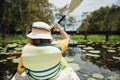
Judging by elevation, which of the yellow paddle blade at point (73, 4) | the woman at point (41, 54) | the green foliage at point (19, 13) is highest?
the green foliage at point (19, 13)

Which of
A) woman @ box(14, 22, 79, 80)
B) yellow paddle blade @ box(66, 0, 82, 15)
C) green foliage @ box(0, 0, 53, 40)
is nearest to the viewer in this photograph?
woman @ box(14, 22, 79, 80)

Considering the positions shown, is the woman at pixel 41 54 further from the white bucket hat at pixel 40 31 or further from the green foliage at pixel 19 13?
the green foliage at pixel 19 13

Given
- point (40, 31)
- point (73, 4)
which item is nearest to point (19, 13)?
point (73, 4)

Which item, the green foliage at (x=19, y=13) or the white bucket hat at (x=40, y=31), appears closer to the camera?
the white bucket hat at (x=40, y=31)

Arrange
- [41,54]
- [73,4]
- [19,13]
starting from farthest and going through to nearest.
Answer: [19,13] → [73,4] → [41,54]

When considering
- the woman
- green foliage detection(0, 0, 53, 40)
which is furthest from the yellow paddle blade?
green foliage detection(0, 0, 53, 40)

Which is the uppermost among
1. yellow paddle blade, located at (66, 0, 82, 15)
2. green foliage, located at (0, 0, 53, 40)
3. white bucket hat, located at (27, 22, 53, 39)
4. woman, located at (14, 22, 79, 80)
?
green foliage, located at (0, 0, 53, 40)

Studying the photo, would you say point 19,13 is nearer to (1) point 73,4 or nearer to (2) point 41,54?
(1) point 73,4

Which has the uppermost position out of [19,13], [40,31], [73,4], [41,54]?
[19,13]

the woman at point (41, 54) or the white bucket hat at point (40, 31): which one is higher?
the white bucket hat at point (40, 31)

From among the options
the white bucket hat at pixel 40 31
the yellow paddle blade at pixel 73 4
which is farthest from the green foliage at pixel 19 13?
the white bucket hat at pixel 40 31

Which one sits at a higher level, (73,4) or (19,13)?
(19,13)

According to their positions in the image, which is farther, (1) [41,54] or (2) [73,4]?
(2) [73,4]

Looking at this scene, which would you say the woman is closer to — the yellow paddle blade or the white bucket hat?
the white bucket hat
